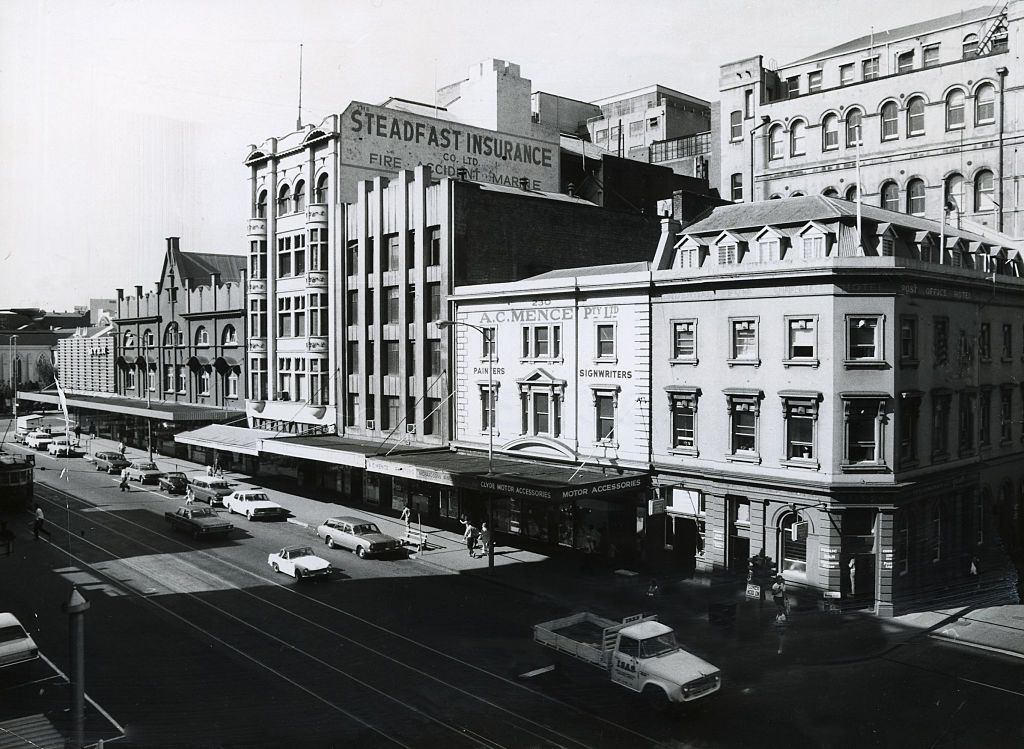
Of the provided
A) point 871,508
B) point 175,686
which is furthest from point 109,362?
point 871,508

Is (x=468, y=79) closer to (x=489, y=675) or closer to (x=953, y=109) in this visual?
(x=953, y=109)

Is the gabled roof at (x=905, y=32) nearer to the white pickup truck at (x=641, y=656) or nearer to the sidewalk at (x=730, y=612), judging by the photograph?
the sidewalk at (x=730, y=612)

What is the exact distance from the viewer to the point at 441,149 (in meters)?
53.9

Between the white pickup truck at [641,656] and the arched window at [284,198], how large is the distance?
4095 centimetres

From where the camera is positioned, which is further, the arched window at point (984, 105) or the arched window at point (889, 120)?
the arched window at point (889, 120)

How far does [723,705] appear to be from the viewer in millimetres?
19828

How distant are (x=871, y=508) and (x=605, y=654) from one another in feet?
45.4

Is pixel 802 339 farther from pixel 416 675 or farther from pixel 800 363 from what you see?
pixel 416 675

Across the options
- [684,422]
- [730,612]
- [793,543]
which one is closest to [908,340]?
[793,543]

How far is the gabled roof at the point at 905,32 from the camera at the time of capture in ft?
169

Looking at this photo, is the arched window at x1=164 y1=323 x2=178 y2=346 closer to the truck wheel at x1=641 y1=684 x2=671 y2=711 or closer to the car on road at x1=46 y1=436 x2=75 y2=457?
the car on road at x1=46 y1=436 x2=75 y2=457

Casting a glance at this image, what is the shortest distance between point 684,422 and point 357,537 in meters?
14.8

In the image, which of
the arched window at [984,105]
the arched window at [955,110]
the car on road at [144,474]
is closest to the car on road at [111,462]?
the car on road at [144,474]

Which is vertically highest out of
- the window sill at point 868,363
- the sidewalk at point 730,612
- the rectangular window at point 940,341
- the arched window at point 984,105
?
the arched window at point 984,105
